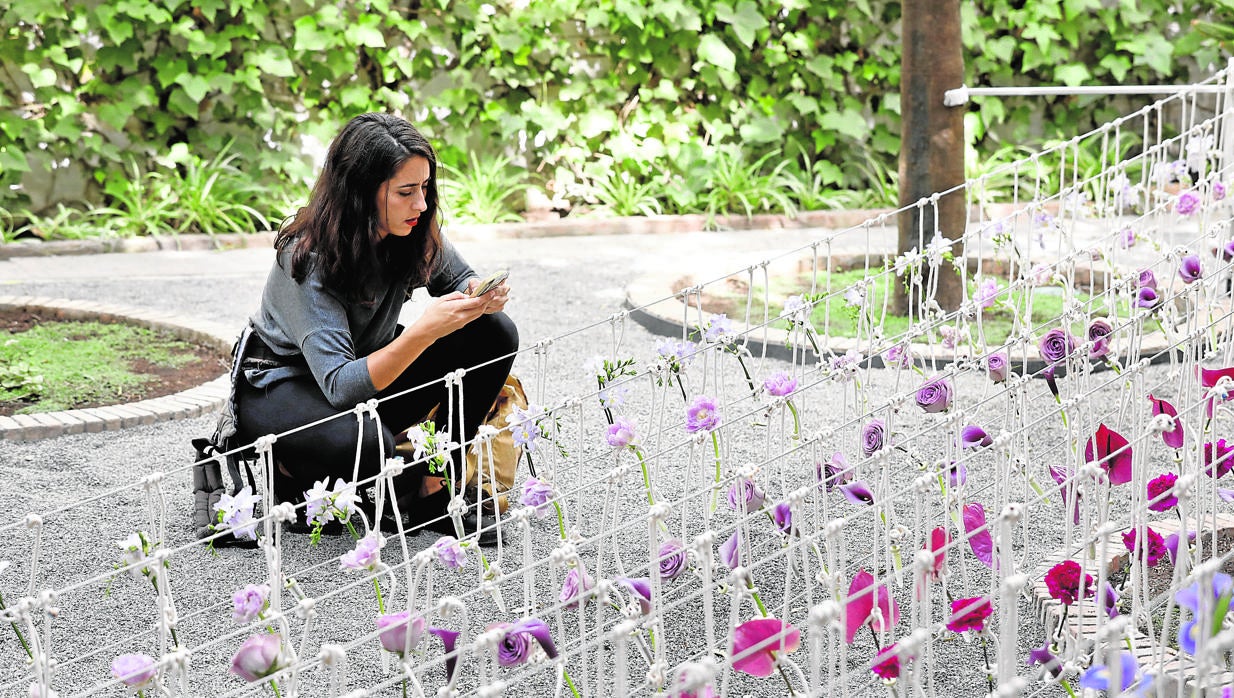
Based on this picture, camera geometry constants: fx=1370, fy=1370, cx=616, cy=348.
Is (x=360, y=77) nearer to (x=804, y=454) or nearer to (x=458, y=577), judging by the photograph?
(x=804, y=454)

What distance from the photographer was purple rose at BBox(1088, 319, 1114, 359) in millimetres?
2258

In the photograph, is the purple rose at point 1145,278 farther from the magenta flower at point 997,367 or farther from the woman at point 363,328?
the woman at point 363,328

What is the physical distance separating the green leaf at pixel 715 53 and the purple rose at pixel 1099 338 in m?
5.06

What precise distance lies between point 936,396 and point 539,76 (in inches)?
216

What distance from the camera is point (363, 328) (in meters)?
2.76

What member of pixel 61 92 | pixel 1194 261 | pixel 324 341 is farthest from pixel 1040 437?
pixel 61 92

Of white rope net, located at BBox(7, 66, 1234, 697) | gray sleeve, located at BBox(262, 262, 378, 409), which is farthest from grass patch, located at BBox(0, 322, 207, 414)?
gray sleeve, located at BBox(262, 262, 378, 409)

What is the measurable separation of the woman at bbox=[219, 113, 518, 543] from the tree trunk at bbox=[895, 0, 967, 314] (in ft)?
6.79

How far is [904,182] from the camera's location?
14.9 ft

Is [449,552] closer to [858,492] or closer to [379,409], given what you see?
[858,492]

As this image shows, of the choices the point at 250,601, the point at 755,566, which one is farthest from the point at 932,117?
the point at 250,601

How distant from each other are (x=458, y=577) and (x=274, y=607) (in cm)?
59

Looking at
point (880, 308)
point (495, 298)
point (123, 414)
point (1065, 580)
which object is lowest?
point (880, 308)

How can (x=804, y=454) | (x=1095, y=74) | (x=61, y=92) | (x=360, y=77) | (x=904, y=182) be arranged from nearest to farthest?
(x=804, y=454)
(x=904, y=182)
(x=61, y=92)
(x=360, y=77)
(x=1095, y=74)
